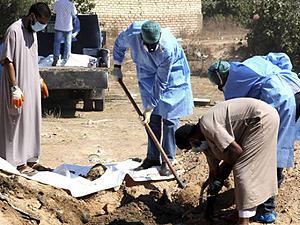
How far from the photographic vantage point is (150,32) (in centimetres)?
643

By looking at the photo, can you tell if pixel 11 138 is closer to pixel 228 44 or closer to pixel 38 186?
pixel 38 186

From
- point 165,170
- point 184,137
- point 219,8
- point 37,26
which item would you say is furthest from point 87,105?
point 219,8

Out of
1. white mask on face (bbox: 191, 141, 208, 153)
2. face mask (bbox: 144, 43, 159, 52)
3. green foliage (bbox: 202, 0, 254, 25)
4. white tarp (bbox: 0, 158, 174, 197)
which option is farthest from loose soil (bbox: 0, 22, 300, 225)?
green foliage (bbox: 202, 0, 254, 25)

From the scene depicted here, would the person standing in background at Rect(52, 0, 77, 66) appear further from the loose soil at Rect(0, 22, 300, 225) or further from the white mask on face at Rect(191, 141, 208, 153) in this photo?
the white mask on face at Rect(191, 141, 208, 153)

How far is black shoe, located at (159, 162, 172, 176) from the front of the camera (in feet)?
23.1

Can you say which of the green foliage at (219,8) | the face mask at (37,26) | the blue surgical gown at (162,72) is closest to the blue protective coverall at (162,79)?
the blue surgical gown at (162,72)

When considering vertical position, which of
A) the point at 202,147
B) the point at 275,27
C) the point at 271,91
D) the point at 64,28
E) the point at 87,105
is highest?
the point at 271,91

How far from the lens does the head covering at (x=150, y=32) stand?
21.1ft

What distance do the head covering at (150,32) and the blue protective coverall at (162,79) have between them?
0.17 metres

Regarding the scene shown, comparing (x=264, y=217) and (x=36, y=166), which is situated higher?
(x=264, y=217)

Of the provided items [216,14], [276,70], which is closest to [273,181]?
[276,70]

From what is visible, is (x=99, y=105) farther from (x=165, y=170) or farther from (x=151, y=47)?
(x=151, y=47)

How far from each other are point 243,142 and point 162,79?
5.74 ft

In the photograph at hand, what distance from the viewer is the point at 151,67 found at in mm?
6930
